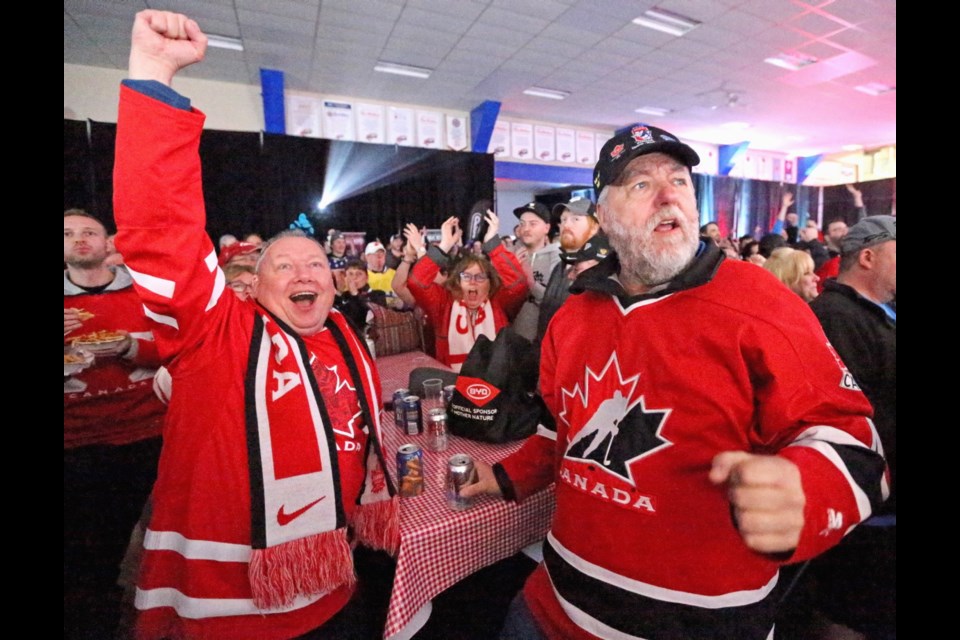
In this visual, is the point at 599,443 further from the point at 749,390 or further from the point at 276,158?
the point at 276,158

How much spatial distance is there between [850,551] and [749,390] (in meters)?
1.48

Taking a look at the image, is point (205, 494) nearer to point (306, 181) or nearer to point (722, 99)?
point (306, 181)

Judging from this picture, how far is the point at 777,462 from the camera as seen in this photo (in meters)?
0.64

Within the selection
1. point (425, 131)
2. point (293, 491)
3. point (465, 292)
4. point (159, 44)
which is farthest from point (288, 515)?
point (425, 131)

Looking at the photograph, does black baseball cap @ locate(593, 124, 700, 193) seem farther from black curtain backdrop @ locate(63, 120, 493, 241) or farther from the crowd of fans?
black curtain backdrop @ locate(63, 120, 493, 241)

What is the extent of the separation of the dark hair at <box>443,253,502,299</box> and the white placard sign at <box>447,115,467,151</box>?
6132 mm

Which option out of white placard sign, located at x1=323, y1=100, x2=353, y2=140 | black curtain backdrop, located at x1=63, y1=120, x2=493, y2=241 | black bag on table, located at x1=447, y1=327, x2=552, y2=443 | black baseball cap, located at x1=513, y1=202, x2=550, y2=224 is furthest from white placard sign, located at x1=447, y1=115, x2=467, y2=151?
black bag on table, located at x1=447, y1=327, x2=552, y2=443

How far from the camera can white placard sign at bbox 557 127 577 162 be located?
9.84 meters

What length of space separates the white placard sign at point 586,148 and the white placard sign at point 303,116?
5.77 metres

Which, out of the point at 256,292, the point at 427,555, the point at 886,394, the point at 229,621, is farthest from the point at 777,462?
the point at 886,394

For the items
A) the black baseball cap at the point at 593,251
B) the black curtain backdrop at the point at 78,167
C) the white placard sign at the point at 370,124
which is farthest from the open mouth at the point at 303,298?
the white placard sign at the point at 370,124

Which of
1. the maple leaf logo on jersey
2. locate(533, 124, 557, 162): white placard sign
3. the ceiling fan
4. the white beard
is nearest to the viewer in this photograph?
the maple leaf logo on jersey

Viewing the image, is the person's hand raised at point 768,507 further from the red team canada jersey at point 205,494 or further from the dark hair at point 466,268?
the dark hair at point 466,268

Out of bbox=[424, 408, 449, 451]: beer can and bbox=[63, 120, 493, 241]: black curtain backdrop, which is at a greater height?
bbox=[63, 120, 493, 241]: black curtain backdrop
